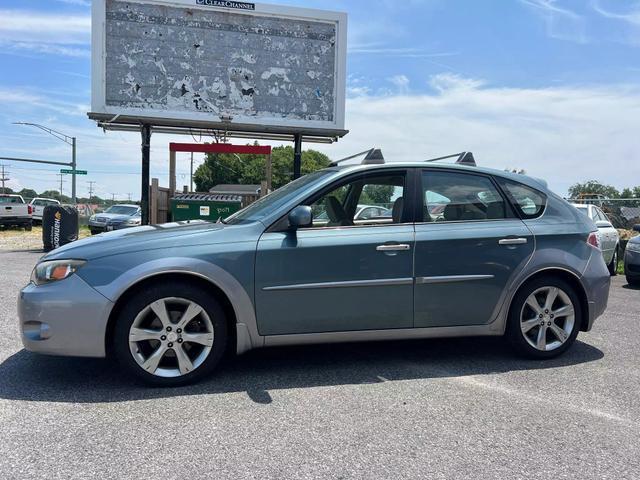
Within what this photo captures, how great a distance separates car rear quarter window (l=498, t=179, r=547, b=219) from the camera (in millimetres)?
4688

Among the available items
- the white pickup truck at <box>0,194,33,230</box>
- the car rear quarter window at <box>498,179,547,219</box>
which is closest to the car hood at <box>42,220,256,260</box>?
the car rear quarter window at <box>498,179,547,219</box>

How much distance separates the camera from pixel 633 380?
4168 mm

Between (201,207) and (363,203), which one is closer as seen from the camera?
(363,203)

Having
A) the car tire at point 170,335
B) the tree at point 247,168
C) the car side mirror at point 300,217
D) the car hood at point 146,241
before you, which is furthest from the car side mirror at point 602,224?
the tree at point 247,168

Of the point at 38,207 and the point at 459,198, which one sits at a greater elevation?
the point at 459,198

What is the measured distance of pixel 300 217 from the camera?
13.0 ft

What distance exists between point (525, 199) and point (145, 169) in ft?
40.6

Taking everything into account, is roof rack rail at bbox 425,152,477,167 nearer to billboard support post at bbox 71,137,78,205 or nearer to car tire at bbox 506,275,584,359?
car tire at bbox 506,275,584,359

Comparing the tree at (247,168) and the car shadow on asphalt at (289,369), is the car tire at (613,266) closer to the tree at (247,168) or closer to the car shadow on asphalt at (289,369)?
the car shadow on asphalt at (289,369)

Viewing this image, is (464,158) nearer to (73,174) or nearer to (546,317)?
(546,317)

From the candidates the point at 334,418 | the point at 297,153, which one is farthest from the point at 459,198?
the point at 297,153

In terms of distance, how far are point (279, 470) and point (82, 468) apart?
996 mm

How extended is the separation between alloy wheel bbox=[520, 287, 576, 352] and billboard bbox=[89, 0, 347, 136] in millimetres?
11952

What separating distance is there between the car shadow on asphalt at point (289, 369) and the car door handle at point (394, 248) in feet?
3.21
